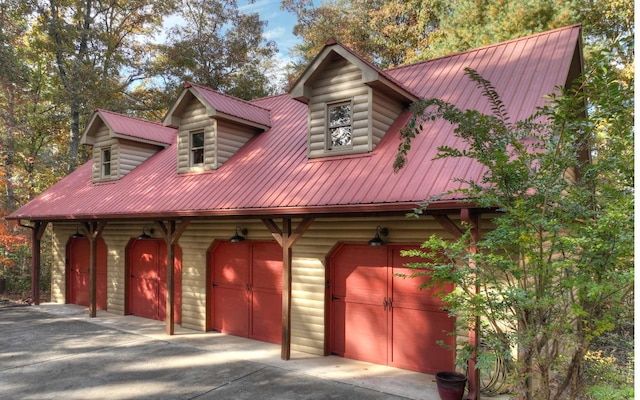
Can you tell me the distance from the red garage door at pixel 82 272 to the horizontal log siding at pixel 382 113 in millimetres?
9484

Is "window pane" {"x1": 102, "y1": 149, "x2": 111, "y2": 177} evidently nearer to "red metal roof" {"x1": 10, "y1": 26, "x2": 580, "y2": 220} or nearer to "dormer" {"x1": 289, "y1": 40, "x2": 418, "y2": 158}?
"red metal roof" {"x1": 10, "y1": 26, "x2": 580, "y2": 220}

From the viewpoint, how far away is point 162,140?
→ 1449cm

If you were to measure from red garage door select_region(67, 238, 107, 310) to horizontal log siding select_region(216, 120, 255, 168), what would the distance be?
17.7 ft

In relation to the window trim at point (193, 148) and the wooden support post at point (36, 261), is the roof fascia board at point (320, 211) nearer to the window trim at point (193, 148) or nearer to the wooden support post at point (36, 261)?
the window trim at point (193, 148)

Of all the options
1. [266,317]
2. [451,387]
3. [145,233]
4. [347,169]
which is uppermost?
[347,169]

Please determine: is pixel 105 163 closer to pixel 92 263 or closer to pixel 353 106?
pixel 92 263

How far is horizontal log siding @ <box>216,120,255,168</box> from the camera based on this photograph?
10.8 metres

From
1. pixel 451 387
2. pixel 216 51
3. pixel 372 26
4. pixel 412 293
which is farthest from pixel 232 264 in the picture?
pixel 216 51

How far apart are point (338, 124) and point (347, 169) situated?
1304 mm

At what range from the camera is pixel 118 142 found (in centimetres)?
1344

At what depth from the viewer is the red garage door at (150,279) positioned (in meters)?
11.1

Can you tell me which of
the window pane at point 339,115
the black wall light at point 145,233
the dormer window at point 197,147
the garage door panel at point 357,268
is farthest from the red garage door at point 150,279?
the window pane at point 339,115

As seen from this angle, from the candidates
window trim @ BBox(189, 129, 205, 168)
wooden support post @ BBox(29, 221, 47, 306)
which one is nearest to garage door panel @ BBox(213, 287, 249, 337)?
window trim @ BBox(189, 129, 205, 168)

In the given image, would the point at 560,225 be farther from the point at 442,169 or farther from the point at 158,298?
the point at 158,298
